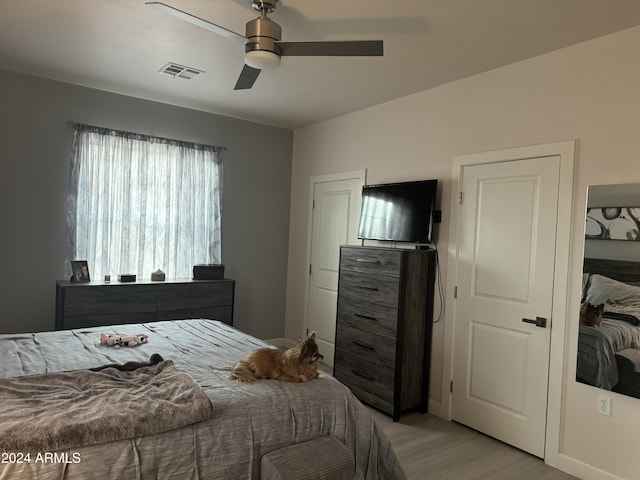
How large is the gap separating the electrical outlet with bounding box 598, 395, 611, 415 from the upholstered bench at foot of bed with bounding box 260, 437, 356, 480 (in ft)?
5.61

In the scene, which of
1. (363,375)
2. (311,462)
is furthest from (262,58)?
(363,375)

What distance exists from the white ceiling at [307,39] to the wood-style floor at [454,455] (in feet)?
9.00

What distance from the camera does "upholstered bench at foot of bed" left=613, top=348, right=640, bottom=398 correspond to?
7.97 ft

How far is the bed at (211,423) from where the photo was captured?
1.49 meters

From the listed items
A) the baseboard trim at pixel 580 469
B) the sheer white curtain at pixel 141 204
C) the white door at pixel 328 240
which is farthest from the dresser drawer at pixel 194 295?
the baseboard trim at pixel 580 469

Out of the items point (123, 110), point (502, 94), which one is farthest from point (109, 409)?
point (123, 110)

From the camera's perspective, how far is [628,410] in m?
2.49

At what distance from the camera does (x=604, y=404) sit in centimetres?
259

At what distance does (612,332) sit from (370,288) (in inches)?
67.3

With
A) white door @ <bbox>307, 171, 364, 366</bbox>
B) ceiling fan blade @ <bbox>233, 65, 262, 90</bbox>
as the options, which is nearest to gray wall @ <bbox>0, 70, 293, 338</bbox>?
white door @ <bbox>307, 171, 364, 366</bbox>

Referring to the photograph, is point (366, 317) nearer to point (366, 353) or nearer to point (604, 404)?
point (366, 353)

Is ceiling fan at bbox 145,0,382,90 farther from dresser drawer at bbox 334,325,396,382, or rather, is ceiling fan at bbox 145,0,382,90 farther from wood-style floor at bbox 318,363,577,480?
Answer: wood-style floor at bbox 318,363,577,480

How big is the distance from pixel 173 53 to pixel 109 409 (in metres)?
2.57

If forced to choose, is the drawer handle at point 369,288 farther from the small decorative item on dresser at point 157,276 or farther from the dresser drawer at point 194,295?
the small decorative item on dresser at point 157,276
